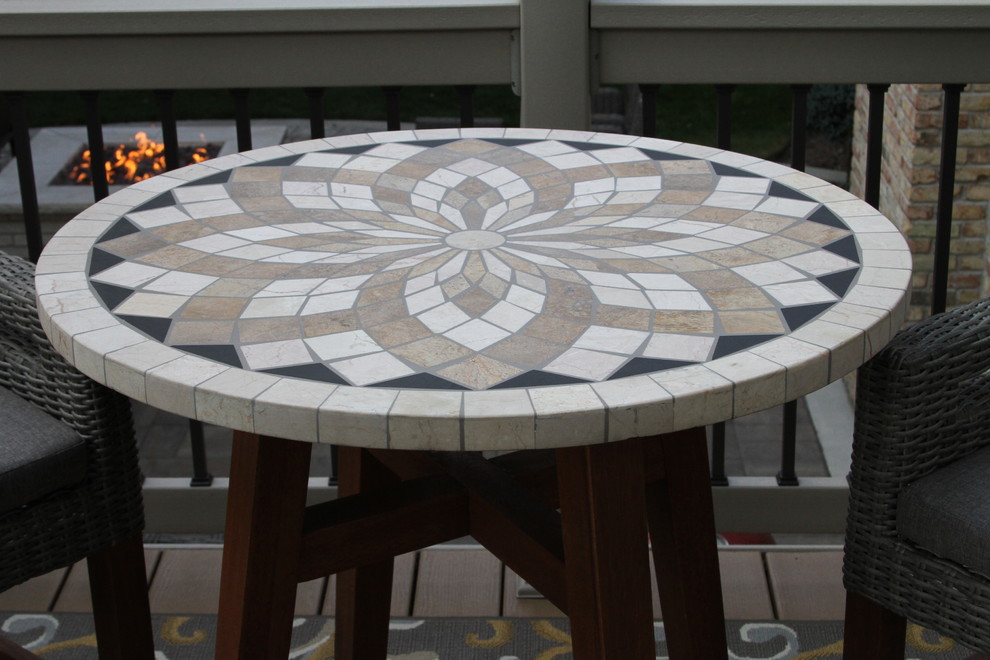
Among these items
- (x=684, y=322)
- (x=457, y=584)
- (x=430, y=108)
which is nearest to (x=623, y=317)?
(x=684, y=322)

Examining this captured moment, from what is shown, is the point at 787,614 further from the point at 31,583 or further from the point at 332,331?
the point at 31,583

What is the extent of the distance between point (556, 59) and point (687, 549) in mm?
978

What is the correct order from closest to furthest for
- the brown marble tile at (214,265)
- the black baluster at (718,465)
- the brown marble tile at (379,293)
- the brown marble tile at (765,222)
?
1. the brown marble tile at (379,293)
2. the brown marble tile at (214,265)
3. the brown marble tile at (765,222)
4. the black baluster at (718,465)

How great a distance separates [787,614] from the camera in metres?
2.31

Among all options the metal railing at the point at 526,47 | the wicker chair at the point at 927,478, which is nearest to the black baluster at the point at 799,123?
the metal railing at the point at 526,47

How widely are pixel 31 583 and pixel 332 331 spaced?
1430 millimetres

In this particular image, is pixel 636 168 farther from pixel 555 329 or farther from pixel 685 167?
pixel 555 329

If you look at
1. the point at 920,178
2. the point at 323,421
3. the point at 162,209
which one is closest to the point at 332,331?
the point at 323,421

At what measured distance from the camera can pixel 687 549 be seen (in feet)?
5.84

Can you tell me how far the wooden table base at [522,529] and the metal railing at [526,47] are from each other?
2.63 feet

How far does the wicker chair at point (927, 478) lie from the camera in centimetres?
151

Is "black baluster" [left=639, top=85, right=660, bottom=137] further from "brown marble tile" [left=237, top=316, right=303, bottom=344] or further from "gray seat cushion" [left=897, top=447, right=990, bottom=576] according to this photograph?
"brown marble tile" [left=237, top=316, right=303, bottom=344]

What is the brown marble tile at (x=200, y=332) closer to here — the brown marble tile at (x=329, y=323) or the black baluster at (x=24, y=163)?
the brown marble tile at (x=329, y=323)

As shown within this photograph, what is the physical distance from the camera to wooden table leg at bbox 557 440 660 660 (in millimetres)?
1369
